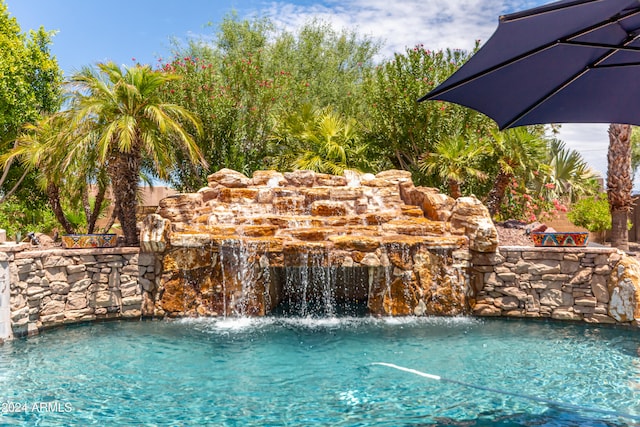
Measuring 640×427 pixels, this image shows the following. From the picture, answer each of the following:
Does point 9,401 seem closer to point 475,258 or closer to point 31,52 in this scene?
point 475,258

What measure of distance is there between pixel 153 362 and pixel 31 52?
13.7 m

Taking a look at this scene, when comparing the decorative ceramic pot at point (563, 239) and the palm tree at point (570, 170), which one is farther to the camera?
the palm tree at point (570, 170)

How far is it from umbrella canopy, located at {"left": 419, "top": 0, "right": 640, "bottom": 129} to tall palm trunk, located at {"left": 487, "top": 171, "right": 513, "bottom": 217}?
8812mm

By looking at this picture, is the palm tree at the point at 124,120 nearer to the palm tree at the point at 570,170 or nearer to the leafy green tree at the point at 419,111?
the leafy green tree at the point at 419,111

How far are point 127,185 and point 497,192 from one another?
8.97m

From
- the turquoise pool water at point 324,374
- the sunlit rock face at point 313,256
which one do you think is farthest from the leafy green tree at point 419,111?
the turquoise pool water at point 324,374

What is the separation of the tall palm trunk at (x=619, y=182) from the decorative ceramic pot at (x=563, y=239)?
14.4ft

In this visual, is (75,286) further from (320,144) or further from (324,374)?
(320,144)

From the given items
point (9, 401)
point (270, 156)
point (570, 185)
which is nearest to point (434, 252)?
point (9, 401)

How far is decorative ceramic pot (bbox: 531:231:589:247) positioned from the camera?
970 cm

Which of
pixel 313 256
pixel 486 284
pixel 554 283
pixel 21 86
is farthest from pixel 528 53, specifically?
pixel 21 86

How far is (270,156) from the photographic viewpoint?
1684 cm

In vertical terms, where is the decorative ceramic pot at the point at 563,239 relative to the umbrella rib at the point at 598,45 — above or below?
below

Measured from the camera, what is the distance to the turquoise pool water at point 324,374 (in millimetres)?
5422
